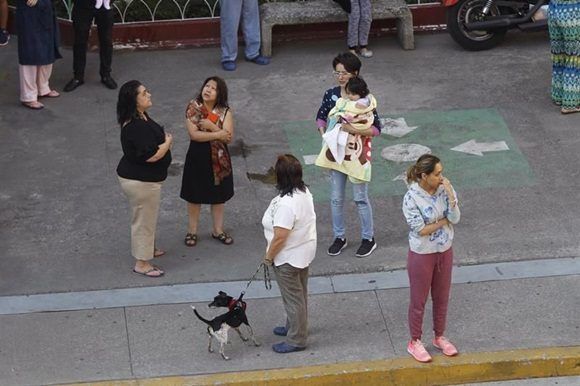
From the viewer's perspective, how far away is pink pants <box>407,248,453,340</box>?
834 centimetres

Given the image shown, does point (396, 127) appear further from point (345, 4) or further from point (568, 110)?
point (345, 4)

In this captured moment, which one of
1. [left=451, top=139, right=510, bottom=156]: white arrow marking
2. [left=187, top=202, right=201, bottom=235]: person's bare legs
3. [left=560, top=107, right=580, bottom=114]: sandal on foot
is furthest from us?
[left=560, top=107, right=580, bottom=114]: sandal on foot

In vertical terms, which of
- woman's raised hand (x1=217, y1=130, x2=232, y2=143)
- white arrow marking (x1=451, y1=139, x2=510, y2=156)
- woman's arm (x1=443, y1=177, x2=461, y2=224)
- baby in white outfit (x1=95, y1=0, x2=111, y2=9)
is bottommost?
white arrow marking (x1=451, y1=139, x2=510, y2=156)

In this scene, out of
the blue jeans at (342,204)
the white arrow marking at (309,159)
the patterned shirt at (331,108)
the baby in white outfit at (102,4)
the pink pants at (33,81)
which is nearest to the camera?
the patterned shirt at (331,108)

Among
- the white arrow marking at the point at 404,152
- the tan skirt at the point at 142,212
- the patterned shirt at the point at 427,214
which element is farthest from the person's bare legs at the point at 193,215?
the patterned shirt at the point at 427,214

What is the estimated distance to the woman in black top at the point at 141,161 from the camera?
367 inches

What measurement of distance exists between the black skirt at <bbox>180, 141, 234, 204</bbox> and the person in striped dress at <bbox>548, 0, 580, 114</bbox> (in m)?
3.91

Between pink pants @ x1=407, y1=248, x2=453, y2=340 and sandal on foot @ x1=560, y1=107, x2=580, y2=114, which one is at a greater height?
pink pants @ x1=407, y1=248, x2=453, y2=340

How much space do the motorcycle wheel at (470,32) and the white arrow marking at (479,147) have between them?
230cm

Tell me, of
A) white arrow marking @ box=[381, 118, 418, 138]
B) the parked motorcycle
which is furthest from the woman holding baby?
the parked motorcycle

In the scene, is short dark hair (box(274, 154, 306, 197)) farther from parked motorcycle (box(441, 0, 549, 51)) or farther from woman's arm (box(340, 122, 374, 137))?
parked motorcycle (box(441, 0, 549, 51))

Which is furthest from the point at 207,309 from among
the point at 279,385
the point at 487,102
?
the point at 487,102

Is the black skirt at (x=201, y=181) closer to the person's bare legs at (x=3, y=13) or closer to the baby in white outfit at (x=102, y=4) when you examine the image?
the baby in white outfit at (x=102, y=4)

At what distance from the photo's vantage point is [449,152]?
1177cm
